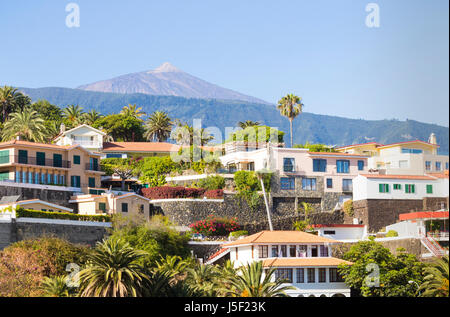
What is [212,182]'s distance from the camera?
2793 inches

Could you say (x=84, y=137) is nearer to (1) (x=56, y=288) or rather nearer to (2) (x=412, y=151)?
(2) (x=412, y=151)

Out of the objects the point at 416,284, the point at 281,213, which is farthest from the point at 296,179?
the point at 416,284

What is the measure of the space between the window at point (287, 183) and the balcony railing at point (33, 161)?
70.0 ft

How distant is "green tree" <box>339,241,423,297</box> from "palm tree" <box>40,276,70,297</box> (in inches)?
838

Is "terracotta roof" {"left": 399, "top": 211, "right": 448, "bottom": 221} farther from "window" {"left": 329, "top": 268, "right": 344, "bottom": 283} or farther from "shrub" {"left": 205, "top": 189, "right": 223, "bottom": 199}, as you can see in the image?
"shrub" {"left": 205, "top": 189, "right": 223, "bottom": 199}

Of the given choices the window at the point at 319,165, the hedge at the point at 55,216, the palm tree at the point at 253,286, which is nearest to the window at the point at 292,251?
the palm tree at the point at 253,286

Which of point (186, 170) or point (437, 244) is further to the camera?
point (186, 170)

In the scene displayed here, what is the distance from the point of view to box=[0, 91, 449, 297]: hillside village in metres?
55.9

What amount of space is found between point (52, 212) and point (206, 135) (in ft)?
124

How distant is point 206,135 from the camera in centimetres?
9250

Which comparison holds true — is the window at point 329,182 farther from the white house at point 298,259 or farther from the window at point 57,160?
the window at point 57,160

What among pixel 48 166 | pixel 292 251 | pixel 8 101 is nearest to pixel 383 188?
pixel 292 251

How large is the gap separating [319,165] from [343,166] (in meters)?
2.74
